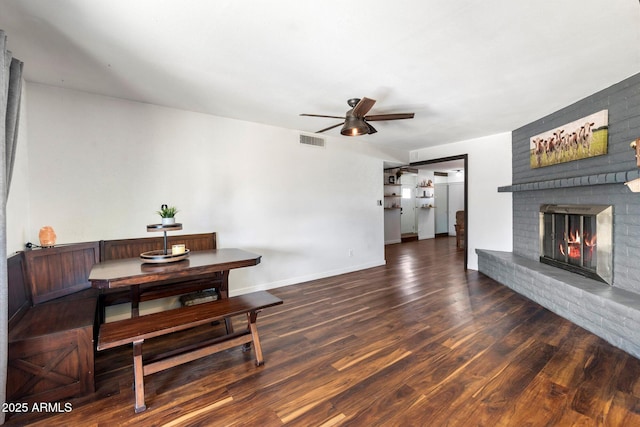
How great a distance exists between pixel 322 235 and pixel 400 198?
467cm

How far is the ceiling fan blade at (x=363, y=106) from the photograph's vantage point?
246 cm

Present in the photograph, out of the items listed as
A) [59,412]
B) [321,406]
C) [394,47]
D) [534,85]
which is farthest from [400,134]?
[59,412]

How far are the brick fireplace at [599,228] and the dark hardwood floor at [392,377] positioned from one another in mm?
216

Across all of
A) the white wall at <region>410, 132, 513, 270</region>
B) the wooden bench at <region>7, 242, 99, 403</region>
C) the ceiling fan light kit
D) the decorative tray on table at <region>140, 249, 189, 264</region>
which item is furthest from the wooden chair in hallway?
the wooden bench at <region>7, 242, 99, 403</region>

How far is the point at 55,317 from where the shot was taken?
2.00 m

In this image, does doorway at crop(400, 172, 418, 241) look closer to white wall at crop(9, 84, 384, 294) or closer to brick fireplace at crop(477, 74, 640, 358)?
white wall at crop(9, 84, 384, 294)

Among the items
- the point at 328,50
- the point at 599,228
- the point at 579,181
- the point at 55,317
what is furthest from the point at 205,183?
the point at 599,228

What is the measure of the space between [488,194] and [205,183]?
4426mm

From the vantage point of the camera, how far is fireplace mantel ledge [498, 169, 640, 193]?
8.04ft

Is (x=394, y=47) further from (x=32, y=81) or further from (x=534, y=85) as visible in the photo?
(x=32, y=81)

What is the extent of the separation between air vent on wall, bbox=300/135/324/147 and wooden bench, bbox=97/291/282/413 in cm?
266

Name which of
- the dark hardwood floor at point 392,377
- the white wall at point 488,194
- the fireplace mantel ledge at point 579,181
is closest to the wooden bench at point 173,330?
the dark hardwood floor at point 392,377

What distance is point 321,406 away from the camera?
1747mm

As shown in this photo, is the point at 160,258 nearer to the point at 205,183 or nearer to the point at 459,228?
the point at 205,183
